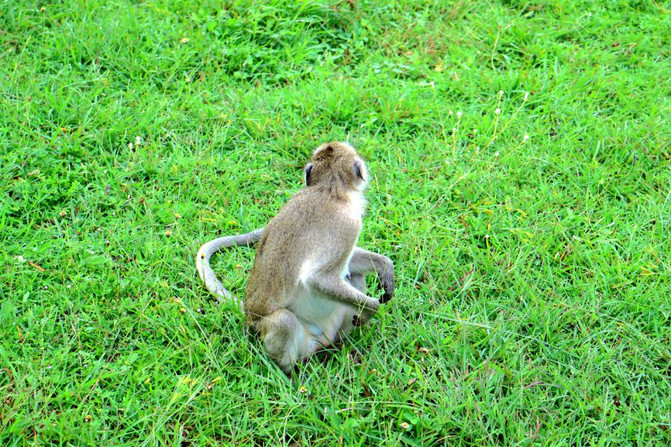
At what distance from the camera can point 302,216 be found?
4418 mm

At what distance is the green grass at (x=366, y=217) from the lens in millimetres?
4215

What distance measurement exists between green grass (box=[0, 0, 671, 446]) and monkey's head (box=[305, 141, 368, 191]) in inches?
33.5

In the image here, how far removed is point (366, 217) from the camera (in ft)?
18.4

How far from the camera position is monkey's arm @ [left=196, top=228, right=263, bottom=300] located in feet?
16.1

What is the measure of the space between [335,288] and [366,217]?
4.44ft

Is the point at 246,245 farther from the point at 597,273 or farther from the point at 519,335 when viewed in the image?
the point at 597,273

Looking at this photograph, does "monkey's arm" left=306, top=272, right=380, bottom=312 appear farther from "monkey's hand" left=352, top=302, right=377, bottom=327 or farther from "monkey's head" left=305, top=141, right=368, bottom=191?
"monkey's head" left=305, top=141, right=368, bottom=191

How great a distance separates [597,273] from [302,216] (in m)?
2.10

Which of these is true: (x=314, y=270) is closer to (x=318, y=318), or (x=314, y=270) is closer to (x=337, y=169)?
(x=318, y=318)

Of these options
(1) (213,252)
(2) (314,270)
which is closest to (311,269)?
(2) (314,270)

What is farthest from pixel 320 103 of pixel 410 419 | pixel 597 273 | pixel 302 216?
pixel 410 419

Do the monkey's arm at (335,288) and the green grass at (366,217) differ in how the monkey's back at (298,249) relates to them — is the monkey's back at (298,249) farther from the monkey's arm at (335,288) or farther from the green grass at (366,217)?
the green grass at (366,217)

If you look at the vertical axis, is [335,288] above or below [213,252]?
above

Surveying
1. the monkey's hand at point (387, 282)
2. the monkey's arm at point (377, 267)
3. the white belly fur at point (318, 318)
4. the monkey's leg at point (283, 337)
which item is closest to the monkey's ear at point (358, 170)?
the monkey's arm at point (377, 267)
